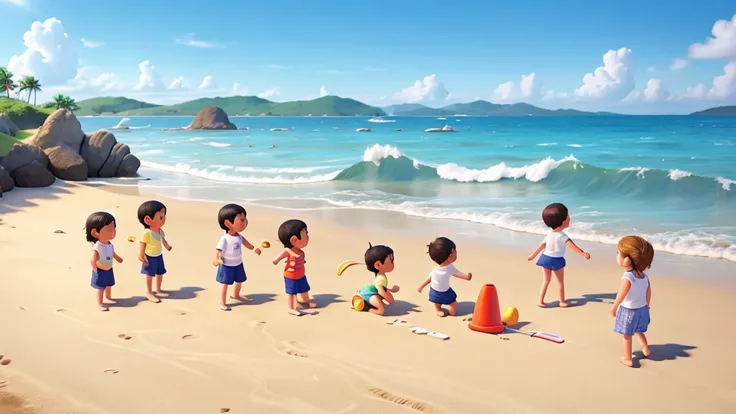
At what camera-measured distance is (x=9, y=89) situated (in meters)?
82.5

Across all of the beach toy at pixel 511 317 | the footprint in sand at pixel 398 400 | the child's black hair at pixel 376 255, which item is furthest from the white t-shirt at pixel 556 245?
the footprint in sand at pixel 398 400

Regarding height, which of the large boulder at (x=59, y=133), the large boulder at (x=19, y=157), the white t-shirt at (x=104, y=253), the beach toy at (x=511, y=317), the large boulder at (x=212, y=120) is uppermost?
the large boulder at (x=212, y=120)

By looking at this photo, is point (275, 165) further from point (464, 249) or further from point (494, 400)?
point (494, 400)

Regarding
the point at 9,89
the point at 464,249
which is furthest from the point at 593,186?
the point at 9,89

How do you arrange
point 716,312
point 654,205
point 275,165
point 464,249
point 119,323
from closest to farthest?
point 119,323 < point 716,312 < point 464,249 < point 654,205 < point 275,165

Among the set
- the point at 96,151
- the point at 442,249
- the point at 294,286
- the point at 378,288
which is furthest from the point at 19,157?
the point at 442,249

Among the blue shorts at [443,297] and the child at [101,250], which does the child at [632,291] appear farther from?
the child at [101,250]

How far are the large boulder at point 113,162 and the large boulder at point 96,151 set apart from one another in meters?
0.13

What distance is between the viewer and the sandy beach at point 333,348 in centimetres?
489

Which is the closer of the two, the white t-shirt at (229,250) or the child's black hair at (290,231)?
the child's black hair at (290,231)

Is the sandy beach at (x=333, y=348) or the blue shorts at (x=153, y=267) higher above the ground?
the blue shorts at (x=153, y=267)

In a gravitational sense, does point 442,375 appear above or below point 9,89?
below

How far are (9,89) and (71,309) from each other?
299 feet

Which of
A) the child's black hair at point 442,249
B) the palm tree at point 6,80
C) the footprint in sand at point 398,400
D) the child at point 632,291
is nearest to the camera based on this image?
the footprint in sand at point 398,400
